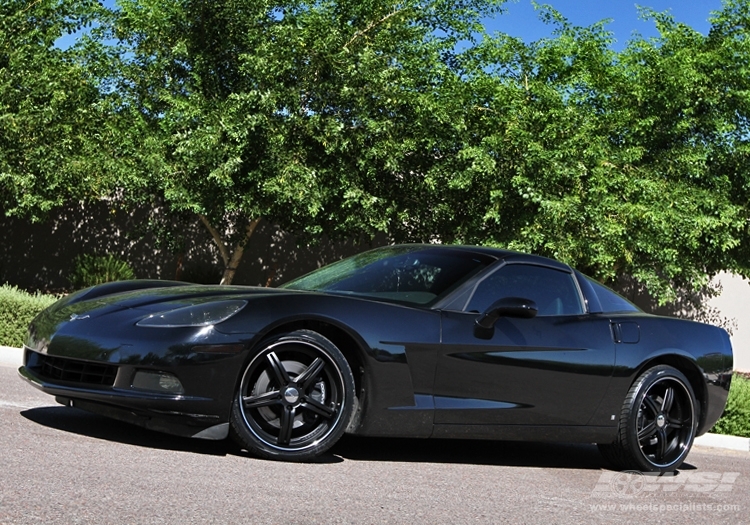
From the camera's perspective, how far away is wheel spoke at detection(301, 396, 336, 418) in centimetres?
560

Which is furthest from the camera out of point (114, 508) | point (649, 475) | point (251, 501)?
point (649, 475)

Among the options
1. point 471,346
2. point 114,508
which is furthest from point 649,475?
point 114,508

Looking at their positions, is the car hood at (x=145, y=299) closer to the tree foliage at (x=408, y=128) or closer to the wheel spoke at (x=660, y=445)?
the wheel spoke at (x=660, y=445)

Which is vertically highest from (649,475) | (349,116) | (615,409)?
(349,116)

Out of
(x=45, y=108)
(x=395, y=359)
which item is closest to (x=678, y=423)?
(x=395, y=359)

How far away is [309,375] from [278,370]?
17 cm

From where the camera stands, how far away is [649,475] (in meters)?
7.01

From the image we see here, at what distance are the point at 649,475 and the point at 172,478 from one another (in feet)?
11.6

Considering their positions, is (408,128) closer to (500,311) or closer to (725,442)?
(725,442)

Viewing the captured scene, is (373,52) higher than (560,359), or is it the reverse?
(373,52)

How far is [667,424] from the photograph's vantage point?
7238 mm

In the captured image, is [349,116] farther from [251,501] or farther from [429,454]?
[251,501]

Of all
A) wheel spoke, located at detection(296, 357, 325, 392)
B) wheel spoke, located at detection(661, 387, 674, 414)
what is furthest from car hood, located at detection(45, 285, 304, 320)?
wheel spoke, located at detection(661, 387, 674, 414)

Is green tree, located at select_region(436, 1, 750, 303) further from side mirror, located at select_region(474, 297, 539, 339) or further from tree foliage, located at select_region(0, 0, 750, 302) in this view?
side mirror, located at select_region(474, 297, 539, 339)
